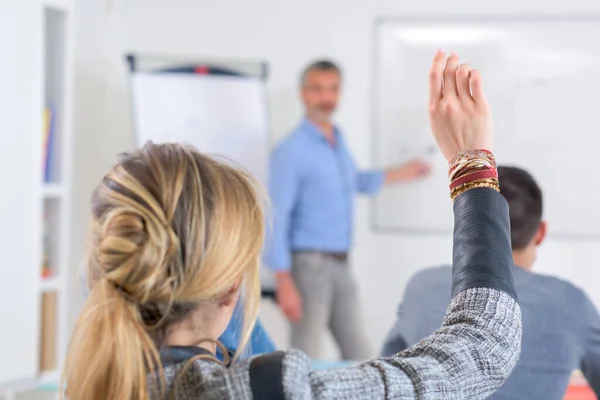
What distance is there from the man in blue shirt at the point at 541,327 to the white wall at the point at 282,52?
2.79 m

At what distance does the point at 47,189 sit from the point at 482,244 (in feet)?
9.74

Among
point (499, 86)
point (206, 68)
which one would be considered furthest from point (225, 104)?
point (499, 86)

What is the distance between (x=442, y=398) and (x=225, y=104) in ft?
11.9

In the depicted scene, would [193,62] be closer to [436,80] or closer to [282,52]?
[282,52]

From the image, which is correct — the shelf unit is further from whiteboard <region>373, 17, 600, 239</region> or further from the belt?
whiteboard <region>373, 17, 600, 239</region>

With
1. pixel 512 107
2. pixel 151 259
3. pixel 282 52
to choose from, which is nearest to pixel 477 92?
pixel 151 259

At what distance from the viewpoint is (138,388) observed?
89 centimetres

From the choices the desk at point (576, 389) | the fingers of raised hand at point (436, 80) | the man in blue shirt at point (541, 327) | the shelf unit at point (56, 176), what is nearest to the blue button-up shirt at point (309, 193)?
the shelf unit at point (56, 176)

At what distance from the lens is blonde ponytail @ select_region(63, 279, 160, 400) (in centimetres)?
90

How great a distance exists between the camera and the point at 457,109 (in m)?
1.04

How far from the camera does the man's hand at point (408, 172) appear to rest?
4590mm

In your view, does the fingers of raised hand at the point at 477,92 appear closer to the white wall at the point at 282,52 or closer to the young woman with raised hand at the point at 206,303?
the young woman with raised hand at the point at 206,303

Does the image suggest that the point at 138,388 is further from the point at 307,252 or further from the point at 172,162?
the point at 307,252

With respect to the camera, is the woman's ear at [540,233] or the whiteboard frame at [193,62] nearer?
the woman's ear at [540,233]
